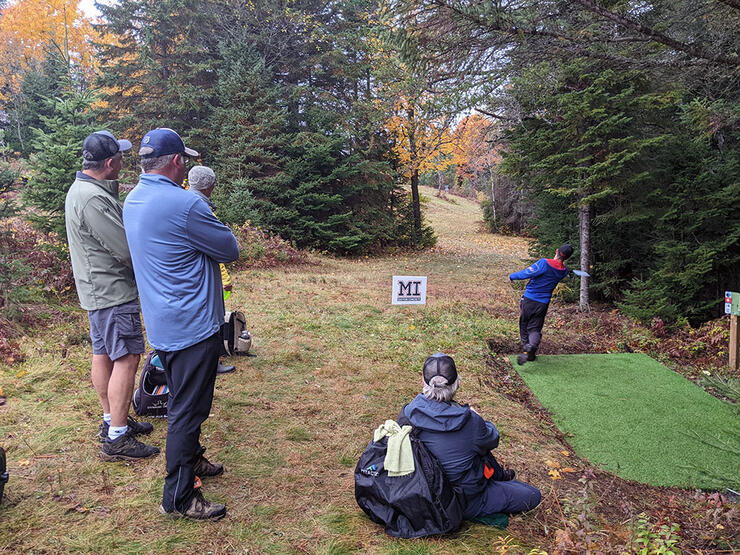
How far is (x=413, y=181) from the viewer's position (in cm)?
1956

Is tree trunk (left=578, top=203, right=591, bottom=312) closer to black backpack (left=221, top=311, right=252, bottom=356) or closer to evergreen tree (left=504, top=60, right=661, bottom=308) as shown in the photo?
evergreen tree (left=504, top=60, right=661, bottom=308)

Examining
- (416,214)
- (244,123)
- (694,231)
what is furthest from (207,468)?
(416,214)

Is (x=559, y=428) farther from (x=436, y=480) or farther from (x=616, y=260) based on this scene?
(x=616, y=260)

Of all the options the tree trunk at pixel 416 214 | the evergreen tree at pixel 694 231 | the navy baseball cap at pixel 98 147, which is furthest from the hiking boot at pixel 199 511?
the tree trunk at pixel 416 214

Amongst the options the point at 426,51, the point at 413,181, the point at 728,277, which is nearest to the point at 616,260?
the point at 728,277

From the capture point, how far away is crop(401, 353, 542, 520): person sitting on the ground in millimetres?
2875

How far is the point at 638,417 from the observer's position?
5.15m

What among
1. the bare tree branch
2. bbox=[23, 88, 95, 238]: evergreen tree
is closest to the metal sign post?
the bare tree branch

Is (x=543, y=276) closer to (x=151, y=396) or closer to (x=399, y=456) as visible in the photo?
(x=399, y=456)

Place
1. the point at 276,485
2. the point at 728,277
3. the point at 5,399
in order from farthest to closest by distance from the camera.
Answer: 1. the point at 728,277
2. the point at 5,399
3. the point at 276,485

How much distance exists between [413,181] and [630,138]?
12113mm

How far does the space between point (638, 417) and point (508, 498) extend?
2.93 m

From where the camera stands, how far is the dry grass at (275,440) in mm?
2707

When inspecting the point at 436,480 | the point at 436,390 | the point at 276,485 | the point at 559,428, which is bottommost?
the point at 559,428
